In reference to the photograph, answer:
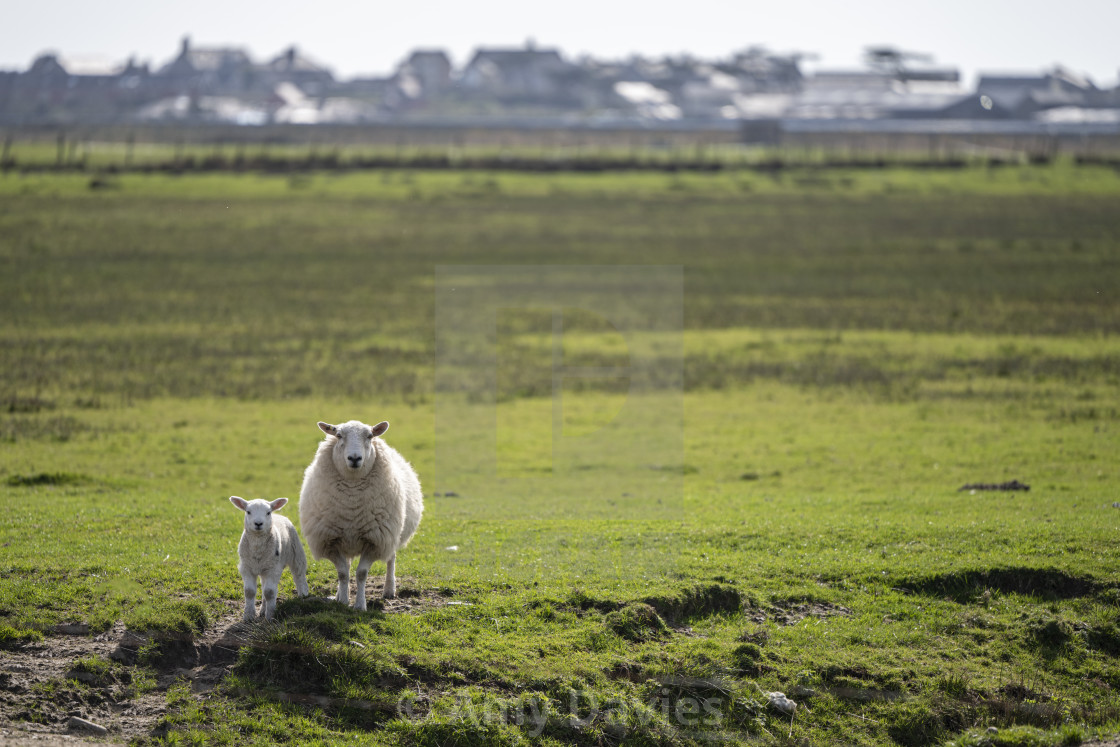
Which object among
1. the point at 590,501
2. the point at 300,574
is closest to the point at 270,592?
the point at 300,574

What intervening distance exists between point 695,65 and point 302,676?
510 feet

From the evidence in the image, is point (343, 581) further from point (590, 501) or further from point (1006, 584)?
point (1006, 584)

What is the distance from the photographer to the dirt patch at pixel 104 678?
8.61m

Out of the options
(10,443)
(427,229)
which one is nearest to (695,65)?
(427,229)

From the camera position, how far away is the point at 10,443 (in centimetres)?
1906

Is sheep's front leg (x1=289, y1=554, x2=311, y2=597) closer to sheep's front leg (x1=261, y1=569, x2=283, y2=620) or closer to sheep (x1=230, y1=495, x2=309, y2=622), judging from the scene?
sheep (x1=230, y1=495, x2=309, y2=622)

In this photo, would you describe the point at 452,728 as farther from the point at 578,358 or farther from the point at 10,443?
the point at 578,358

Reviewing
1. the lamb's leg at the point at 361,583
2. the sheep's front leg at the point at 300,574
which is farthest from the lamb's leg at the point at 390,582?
the sheep's front leg at the point at 300,574

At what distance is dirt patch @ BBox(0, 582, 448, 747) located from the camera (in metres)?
8.61

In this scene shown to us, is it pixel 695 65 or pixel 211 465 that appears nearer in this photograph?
pixel 211 465

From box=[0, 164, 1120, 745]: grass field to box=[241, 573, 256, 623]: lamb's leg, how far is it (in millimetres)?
272

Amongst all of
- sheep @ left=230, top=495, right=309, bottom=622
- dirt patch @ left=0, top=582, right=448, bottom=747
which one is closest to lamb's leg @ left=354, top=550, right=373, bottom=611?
sheep @ left=230, top=495, right=309, bottom=622

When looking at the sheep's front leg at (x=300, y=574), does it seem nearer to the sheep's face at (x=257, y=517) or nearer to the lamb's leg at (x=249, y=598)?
the lamb's leg at (x=249, y=598)

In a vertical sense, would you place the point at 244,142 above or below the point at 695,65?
below
